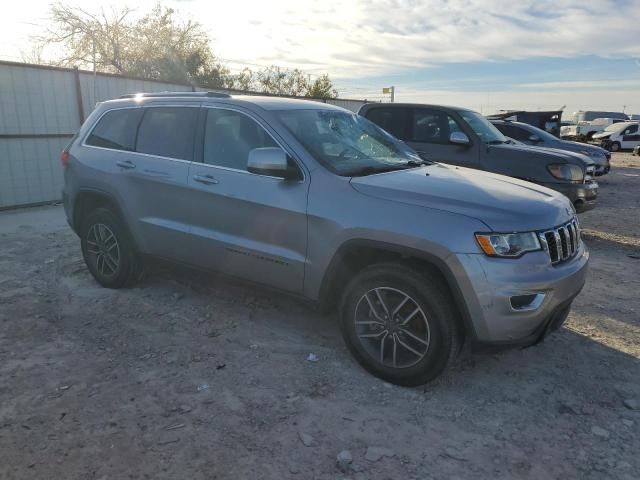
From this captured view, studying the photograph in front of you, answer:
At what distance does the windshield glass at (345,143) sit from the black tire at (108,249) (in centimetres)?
199

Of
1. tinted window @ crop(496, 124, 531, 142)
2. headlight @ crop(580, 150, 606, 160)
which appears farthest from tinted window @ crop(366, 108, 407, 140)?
headlight @ crop(580, 150, 606, 160)

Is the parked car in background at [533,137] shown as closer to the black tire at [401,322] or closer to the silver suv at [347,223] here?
the silver suv at [347,223]

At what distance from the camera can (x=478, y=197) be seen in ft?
10.5

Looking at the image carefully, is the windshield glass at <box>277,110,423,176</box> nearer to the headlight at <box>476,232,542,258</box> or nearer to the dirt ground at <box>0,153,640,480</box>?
the headlight at <box>476,232,542,258</box>

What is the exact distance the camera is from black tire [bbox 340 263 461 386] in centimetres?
312

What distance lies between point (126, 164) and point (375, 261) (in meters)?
2.50

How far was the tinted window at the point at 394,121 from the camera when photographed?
8.09m

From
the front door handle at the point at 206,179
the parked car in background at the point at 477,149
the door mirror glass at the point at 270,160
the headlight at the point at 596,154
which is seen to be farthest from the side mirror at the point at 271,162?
the headlight at the point at 596,154

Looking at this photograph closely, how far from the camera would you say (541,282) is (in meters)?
2.99

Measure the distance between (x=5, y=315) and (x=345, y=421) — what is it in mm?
3171

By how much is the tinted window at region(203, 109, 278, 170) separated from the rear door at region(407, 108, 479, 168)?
164 inches

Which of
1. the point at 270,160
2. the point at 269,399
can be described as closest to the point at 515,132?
the point at 270,160

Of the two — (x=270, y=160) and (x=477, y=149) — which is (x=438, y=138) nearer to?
(x=477, y=149)

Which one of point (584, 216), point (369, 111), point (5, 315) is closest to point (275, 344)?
point (5, 315)
